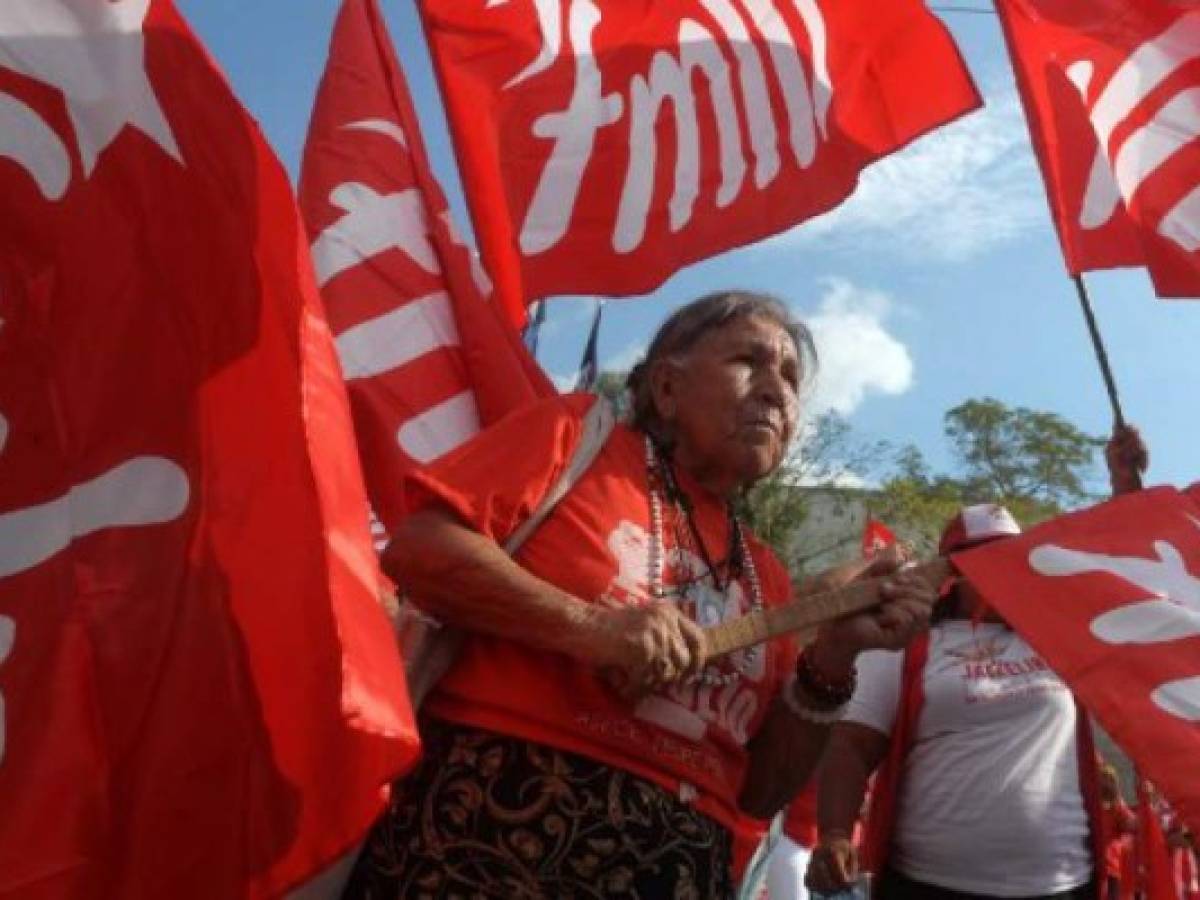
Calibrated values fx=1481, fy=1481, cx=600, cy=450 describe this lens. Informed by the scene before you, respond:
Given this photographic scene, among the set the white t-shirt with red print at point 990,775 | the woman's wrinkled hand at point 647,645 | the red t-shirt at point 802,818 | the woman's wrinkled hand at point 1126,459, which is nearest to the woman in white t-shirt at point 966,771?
the white t-shirt with red print at point 990,775

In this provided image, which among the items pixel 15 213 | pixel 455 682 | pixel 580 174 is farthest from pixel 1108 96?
pixel 15 213

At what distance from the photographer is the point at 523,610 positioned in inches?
66.2

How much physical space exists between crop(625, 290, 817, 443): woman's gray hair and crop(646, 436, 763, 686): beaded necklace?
0.09 metres

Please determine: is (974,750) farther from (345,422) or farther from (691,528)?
(345,422)

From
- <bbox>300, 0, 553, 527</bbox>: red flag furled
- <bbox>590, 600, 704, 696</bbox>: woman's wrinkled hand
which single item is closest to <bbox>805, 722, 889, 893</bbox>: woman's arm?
<bbox>300, 0, 553, 527</bbox>: red flag furled

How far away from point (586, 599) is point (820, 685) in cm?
39

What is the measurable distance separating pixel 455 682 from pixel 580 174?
1.82m

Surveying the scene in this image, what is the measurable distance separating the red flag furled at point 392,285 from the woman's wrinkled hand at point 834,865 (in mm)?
1162

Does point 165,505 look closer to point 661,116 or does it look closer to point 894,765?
point 894,765

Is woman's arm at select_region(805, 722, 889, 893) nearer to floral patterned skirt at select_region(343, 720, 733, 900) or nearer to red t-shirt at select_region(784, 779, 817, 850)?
red t-shirt at select_region(784, 779, 817, 850)

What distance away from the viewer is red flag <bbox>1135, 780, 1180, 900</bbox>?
4.02m

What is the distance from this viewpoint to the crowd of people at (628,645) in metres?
1.68

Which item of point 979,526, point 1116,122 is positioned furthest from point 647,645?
point 1116,122

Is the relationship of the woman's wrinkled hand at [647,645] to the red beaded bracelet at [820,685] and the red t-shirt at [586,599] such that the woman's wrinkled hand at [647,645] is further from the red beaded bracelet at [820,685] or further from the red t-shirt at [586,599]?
the red beaded bracelet at [820,685]
